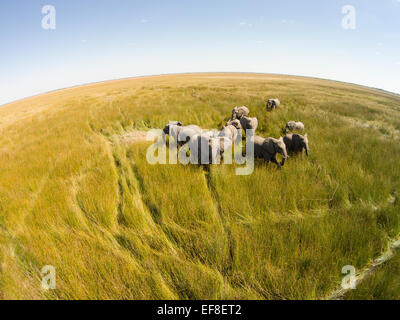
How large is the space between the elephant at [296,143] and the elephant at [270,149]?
56 centimetres

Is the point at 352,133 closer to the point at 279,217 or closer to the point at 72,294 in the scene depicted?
the point at 279,217

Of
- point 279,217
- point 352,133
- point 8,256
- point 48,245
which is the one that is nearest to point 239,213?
point 279,217

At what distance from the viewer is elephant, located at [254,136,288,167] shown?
3.30 m

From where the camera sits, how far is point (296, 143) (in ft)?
12.6

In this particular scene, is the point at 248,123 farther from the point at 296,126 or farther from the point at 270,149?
the point at 270,149

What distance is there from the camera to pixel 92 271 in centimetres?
148

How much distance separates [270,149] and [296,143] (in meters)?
0.92

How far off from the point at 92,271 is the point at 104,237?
17.2 inches

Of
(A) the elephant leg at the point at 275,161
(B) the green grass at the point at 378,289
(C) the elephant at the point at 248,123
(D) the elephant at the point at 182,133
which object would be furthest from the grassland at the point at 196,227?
(C) the elephant at the point at 248,123

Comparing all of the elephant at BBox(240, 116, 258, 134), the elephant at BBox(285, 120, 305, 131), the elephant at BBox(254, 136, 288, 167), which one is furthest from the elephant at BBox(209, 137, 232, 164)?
the elephant at BBox(285, 120, 305, 131)

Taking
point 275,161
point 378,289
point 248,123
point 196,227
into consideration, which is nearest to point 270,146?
point 275,161

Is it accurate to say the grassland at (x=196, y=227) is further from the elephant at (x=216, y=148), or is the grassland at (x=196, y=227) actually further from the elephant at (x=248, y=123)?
the elephant at (x=248, y=123)

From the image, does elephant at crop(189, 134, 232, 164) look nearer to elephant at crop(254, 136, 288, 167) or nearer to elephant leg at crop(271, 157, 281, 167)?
elephant at crop(254, 136, 288, 167)

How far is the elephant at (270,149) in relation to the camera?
3299 millimetres
